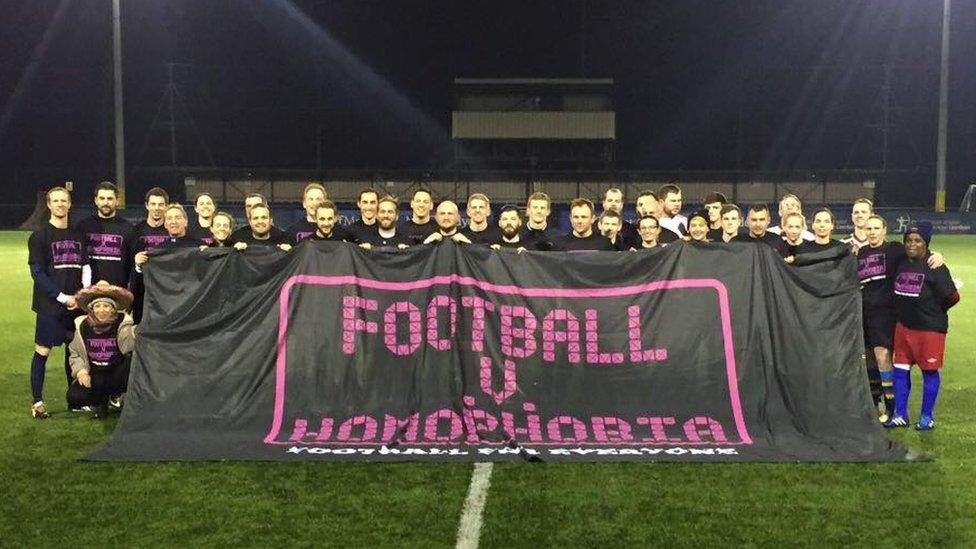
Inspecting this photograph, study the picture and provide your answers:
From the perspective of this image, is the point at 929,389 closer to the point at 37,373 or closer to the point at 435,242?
the point at 435,242

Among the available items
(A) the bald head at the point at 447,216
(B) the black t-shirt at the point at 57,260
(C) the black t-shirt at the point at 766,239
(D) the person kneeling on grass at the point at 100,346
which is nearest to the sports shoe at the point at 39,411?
(D) the person kneeling on grass at the point at 100,346

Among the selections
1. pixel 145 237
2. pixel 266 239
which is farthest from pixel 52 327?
pixel 266 239

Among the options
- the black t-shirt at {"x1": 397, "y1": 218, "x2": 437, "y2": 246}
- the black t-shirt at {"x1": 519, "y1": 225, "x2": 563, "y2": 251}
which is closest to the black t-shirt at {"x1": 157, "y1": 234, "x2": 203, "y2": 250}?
the black t-shirt at {"x1": 397, "y1": 218, "x2": 437, "y2": 246}

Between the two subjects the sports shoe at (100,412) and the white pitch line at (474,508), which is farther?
the sports shoe at (100,412)

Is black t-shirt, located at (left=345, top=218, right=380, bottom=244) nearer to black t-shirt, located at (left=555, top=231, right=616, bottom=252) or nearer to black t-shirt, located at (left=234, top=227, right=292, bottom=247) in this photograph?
black t-shirt, located at (left=234, top=227, right=292, bottom=247)

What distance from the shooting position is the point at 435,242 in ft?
23.4

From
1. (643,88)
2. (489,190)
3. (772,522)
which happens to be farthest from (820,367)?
(643,88)

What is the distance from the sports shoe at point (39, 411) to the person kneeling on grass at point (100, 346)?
209mm

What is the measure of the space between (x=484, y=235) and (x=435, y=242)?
30.3 inches

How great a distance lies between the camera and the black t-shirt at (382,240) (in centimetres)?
764

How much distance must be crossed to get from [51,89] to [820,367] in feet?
150

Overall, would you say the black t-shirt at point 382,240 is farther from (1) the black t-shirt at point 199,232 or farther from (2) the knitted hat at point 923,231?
(2) the knitted hat at point 923,231

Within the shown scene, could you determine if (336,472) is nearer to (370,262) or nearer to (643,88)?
(370,262)

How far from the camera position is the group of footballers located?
725 centimetres
